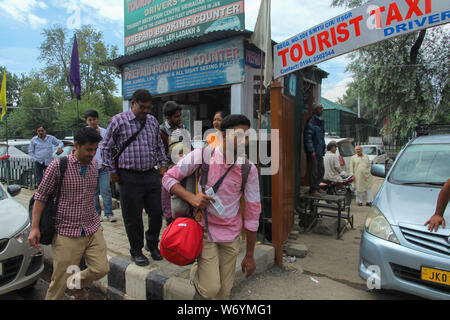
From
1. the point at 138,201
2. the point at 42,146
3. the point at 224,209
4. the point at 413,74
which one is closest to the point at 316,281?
the point at 224,209

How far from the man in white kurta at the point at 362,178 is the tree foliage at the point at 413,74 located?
255 inches

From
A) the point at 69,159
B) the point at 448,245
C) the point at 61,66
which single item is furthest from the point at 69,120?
the point at 448,245

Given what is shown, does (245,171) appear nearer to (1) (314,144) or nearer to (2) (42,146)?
(1) (314,144)

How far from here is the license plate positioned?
252 cm

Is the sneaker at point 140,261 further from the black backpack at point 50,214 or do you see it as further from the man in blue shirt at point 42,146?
the man in blue shirt at point 42,146

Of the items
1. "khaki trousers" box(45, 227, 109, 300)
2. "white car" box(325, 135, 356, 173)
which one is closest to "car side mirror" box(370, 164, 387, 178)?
"khaki trousers" box(45, 227, 109, 300)

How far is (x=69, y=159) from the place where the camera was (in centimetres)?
254

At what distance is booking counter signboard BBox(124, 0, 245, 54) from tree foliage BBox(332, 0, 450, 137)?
971cm

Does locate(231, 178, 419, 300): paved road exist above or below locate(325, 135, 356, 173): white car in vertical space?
below

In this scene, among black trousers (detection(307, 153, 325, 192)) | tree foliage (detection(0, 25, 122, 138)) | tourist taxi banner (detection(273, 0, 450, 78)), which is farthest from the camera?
tree foliage (detection(0, 25, 122, 138))

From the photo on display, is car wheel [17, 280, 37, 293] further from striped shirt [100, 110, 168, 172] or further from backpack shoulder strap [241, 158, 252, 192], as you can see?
backpack shoulder strap [241, 158, 252, 192]

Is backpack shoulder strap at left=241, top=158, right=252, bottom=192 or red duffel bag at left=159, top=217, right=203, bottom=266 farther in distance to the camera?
backpack shoulder strap at left=241, top=158, right=252, bottom=192

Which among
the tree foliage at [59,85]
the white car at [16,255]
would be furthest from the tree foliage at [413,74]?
the tree foliage at [59,85]

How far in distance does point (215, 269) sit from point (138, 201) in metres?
1.33
